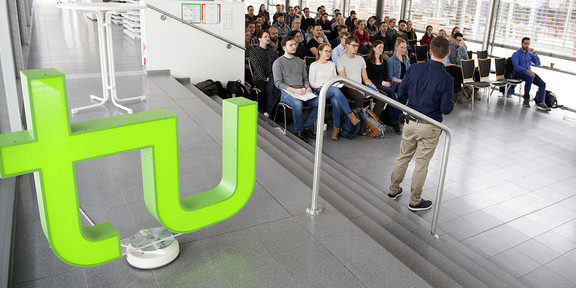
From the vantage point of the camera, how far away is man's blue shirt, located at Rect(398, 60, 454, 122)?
4605mm

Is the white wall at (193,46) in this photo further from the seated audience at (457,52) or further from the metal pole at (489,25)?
the metal pole at (489,25)

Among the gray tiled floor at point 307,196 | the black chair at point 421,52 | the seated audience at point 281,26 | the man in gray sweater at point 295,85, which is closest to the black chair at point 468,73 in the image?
the gray tiled floor at point 307,196

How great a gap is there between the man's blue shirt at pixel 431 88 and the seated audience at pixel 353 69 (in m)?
2.39

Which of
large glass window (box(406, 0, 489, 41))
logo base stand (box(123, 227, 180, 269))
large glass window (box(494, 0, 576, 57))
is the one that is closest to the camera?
logo base stand (box(123, 227, 180, 269))

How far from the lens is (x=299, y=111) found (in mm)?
6707

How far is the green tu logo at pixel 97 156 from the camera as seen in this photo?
85.2 inches

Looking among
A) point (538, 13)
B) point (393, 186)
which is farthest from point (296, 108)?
point (538, 13)

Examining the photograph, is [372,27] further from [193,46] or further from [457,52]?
[193,46]

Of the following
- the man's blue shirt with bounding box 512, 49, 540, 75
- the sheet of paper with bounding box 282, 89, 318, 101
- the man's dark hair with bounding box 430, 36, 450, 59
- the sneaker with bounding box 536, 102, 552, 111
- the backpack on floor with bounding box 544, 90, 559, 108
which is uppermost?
the man's dark hair with bounding box 430, 36, 450, 59

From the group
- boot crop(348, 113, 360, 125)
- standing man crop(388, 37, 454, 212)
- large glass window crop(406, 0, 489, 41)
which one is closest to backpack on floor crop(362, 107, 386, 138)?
boot crop(348, 113, 360, 125)

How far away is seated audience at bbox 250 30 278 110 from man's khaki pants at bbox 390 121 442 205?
3.05 m

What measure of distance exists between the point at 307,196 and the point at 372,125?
3658 mm

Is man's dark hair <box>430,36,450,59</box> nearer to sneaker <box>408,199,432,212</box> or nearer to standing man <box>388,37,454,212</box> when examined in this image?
standing man <box>388,37,454,212</box>

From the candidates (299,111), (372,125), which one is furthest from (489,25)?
(299,111)
